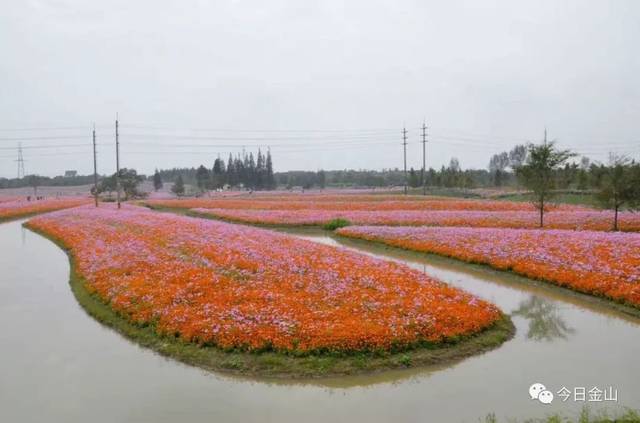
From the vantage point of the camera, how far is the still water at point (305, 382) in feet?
27.9

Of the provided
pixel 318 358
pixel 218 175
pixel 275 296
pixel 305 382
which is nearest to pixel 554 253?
pixel 275 296

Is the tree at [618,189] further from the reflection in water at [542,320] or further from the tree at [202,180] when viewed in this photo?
the tree at [202,180]

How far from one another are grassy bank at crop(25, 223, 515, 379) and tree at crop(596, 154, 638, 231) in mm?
20022

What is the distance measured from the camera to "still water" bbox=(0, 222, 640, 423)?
849 cm

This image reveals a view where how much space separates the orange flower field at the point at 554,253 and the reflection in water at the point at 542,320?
180 centimetres

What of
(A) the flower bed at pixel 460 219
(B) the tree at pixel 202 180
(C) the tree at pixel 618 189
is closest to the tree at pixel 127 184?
(B) the tree at pixel 202 180

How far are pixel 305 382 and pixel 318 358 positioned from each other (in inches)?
32.1

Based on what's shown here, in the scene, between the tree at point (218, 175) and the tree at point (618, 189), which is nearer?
the tree at point (618, 189)

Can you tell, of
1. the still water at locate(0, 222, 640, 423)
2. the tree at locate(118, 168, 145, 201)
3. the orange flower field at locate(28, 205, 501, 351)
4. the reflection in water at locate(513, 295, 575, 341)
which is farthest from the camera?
the tree at locate(118, 168, 145, 201)

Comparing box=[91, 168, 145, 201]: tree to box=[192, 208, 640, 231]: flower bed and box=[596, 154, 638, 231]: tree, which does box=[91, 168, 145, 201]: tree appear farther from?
box=[596, 154, 638, 231]: tree

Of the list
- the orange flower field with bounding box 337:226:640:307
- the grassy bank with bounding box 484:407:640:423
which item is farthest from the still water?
the orange flower field with bounding box 337:226:640:307

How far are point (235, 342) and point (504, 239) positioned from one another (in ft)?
52.7

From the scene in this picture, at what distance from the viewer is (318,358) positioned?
1039 centimetres

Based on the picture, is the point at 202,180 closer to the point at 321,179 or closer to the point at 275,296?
the point at 321,179
